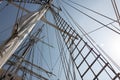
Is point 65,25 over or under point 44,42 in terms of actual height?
over

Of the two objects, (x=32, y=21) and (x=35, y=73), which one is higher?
(x=32, y=21)

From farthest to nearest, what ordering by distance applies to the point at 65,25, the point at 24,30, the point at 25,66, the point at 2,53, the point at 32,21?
the point at 25,66 → the point at 65,25 → the point at 32,21 → the point at 24,30 → the point at 2,53

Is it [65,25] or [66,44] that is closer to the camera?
[66,44]

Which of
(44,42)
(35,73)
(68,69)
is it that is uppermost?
(68,69)

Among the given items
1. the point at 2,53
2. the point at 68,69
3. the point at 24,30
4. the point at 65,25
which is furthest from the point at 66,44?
the point at 2,53

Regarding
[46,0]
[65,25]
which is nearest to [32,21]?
[65,25]

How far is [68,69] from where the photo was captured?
293 inches

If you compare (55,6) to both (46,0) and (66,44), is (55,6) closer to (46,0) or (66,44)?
(46,0)

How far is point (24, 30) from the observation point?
200 inches

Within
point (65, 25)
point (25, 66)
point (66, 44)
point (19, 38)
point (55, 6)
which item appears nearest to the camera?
point (19, 38)

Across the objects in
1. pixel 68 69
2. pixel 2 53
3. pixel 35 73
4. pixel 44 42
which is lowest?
pixel 35 73

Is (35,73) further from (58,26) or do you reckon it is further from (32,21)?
(32,21)

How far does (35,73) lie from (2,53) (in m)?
15.0

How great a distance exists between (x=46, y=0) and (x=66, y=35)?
229 cm
